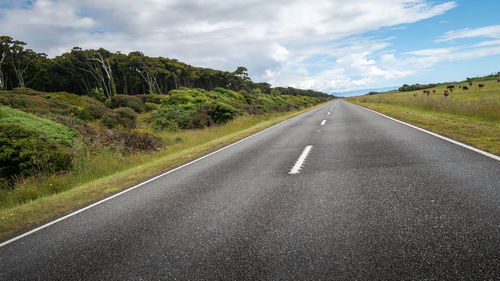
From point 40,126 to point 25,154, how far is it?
2725mm

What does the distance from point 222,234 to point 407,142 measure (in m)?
6.51

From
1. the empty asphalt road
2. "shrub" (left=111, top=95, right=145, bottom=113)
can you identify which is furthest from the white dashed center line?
"shrub" (left=111, top=95, right=145, bottom=113)

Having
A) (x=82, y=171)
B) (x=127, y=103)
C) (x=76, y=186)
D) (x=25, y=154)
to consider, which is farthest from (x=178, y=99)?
(x=76, y=186)

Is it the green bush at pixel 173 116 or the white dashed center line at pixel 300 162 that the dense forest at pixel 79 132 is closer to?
the green bush at pixel 173 116

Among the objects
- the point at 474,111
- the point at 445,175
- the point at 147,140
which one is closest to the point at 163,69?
the point at 147,140

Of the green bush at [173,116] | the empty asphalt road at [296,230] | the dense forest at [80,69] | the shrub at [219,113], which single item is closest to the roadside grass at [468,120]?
the empty asphalt road at [296,230]

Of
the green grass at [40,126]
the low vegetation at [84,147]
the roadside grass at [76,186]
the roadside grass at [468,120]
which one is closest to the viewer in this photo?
the roadside grass at [76,186]

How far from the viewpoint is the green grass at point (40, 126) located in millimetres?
8281

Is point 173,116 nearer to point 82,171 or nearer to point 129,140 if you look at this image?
point 129,140

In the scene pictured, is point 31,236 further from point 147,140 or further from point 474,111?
point 474,111

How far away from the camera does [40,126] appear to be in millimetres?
8953

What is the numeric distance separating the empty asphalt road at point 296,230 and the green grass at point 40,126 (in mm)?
6006

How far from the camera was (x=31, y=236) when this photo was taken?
3.53 m

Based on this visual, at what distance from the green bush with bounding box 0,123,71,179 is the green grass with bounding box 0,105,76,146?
2.85ft
